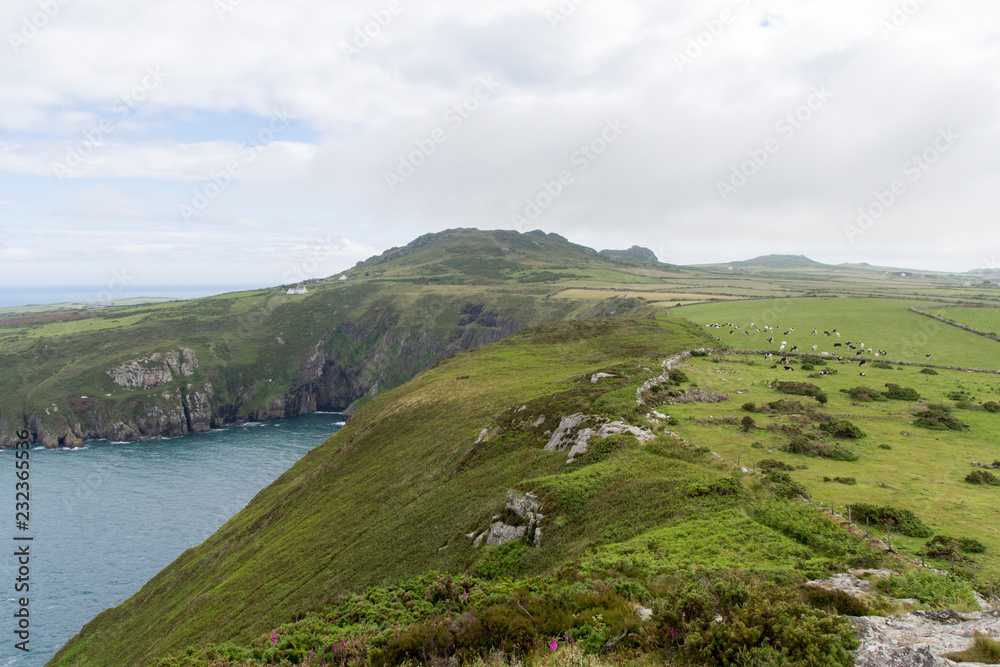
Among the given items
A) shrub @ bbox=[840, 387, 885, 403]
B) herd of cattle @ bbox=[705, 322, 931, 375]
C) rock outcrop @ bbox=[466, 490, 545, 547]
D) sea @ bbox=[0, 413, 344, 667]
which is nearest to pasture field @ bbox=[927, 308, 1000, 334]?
herd of cattle @ bbox=[705, 322, 931, 375]

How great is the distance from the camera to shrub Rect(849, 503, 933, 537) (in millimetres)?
19203

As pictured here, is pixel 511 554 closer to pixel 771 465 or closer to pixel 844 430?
pixel 771 465

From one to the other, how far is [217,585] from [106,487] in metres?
102

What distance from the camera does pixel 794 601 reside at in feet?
41.2

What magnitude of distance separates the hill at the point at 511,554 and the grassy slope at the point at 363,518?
0.77 ft

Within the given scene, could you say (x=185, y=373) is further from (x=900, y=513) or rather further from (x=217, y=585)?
(x=900, y=513)

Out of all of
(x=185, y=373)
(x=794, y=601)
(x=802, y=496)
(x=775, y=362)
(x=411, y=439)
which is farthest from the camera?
(x=185, y=373)

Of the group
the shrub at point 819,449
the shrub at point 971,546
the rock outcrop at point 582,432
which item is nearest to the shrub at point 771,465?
the shrub at point 819,449

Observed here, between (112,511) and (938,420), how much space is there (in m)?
134

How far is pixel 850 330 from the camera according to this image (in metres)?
81.0

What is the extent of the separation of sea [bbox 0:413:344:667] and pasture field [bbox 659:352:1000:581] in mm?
79343

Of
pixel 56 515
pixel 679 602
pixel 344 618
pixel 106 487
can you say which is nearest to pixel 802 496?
pixel 679 602

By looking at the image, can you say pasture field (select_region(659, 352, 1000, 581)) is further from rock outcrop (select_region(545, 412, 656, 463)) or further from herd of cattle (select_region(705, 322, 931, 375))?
herd of cattle (select_region(705, 322, 931, 375))

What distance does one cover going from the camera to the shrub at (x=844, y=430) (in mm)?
32406
